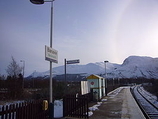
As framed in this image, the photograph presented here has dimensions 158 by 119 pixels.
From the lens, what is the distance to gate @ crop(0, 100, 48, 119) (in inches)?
212

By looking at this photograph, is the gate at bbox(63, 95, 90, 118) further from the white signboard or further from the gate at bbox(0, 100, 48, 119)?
the white signboard

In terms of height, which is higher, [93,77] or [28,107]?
[93,77]

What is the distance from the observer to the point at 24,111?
622cm

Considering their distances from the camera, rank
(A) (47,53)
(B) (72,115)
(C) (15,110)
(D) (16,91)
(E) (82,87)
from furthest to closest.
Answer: (D) (16,91)
(E) (82,87)
(B) (72,115)
(A) (47,53)
(C) (15,110)

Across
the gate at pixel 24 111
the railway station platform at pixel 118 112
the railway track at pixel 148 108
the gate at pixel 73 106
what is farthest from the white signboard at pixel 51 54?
the railway track at pixel 148 108

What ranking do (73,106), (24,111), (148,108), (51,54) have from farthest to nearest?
(148,108) < (73,106) < (51,54) < (24,111)

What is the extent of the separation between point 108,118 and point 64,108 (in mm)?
2485

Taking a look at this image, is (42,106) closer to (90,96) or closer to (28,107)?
(28,107)

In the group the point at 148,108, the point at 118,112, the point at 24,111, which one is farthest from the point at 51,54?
the point at 148,108

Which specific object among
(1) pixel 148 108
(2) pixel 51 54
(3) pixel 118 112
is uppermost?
(2) pixel 51 54

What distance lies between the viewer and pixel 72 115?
9328 mm

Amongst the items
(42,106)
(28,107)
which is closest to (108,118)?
(42,106)

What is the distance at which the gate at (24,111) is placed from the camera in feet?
17.7

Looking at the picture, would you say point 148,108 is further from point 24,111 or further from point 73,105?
point 24,111
